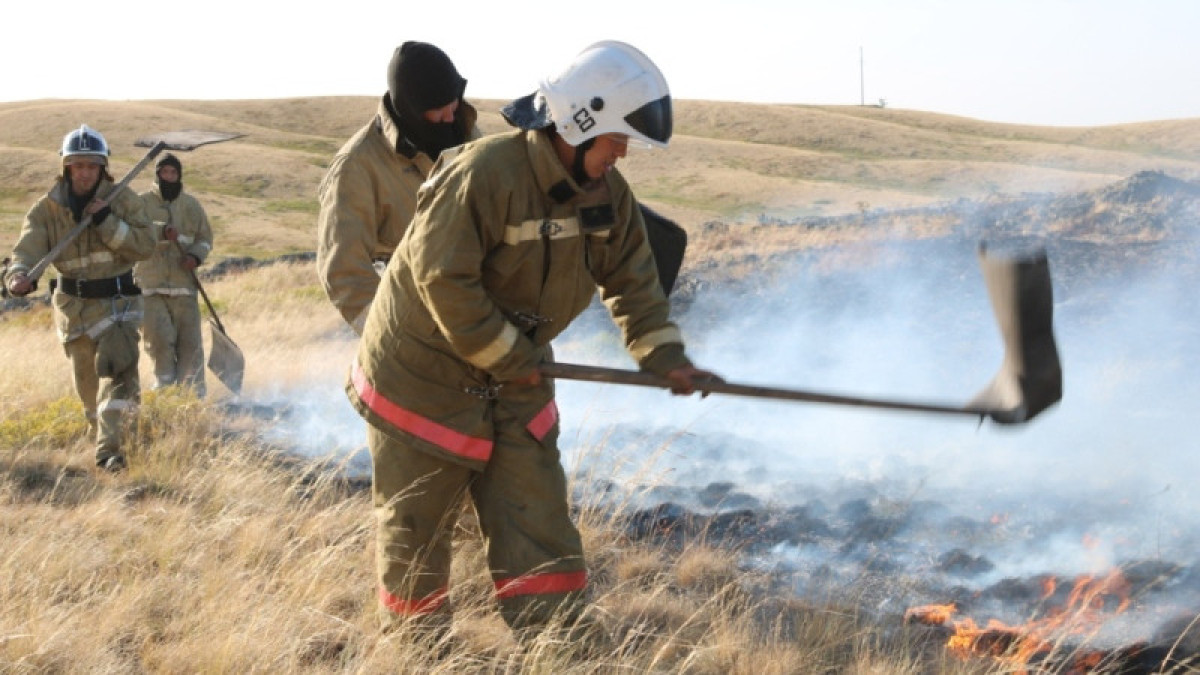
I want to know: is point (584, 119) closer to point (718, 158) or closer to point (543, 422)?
point (543, 422)

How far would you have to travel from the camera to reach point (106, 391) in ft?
22.4

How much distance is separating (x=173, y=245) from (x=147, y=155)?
229 centimetres

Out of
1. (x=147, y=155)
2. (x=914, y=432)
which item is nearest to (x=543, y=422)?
(x=914, y=432)

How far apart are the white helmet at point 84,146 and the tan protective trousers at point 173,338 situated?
2757mm

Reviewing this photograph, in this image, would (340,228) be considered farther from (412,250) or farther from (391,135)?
(412,250)

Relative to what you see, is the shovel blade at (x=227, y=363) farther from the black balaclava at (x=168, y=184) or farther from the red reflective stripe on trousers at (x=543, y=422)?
the red reflective stripe on trousers at (x=543, y=422)

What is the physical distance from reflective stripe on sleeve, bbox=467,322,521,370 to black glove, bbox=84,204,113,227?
439cm

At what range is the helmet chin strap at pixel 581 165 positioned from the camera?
3.29 m

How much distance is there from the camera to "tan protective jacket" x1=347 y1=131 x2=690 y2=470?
10.5 ft

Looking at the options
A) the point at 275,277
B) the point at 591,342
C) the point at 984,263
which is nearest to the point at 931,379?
the point at 591,342

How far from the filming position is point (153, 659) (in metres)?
3.55

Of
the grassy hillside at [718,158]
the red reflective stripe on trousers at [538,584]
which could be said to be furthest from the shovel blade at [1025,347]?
the grassy hillside at [718,158]

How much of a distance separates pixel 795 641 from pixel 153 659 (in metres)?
2.12

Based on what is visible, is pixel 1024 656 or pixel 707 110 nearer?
pixel 1024 656
